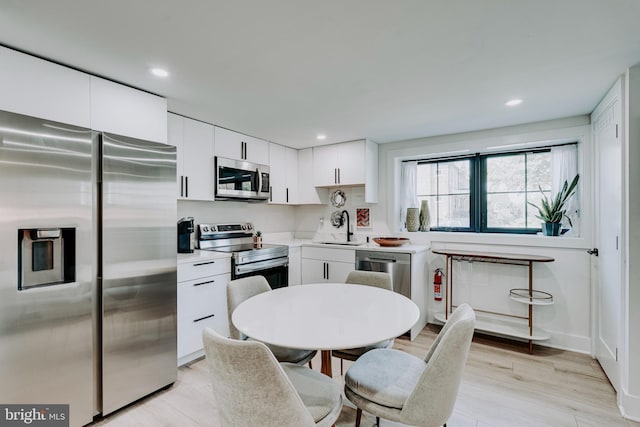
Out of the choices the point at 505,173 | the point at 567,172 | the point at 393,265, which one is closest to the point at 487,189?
the point at 505,173

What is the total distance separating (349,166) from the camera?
3.92 m

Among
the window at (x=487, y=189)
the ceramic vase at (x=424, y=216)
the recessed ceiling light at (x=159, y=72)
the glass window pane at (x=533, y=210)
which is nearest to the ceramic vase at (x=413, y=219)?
the ceramic vase at (x=424, y=216)

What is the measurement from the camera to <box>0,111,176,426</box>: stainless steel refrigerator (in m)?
1.60

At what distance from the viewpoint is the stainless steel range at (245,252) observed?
3.07m

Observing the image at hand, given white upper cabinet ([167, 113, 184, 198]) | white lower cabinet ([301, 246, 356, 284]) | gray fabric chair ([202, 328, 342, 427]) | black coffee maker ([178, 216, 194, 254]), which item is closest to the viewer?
gray fabric chair ([202, 328, 342, 427])

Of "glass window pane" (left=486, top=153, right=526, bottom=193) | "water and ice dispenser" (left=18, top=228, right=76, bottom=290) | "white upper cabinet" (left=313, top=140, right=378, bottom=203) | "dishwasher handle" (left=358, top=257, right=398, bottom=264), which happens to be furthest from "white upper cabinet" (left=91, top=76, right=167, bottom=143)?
"glass window pane" (left=486, top=153, right=526, bottom=193)

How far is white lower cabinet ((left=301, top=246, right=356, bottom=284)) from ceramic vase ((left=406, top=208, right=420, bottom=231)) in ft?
2.79

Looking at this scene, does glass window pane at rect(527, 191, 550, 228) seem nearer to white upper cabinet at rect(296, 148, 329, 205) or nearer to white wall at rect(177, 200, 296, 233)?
white upper cabinet at rect(296, 148, 329, 205)

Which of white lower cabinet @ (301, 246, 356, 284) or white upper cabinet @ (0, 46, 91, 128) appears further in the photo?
white lower cabinet @ (301, 246, 356, 284)

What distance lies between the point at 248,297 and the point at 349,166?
90.0 inches

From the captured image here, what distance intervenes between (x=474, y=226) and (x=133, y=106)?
3.65 meters

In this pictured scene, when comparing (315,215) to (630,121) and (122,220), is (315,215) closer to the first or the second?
(122,220)

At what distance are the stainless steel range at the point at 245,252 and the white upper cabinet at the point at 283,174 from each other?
62 cm

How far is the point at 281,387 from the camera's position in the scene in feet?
3.52
